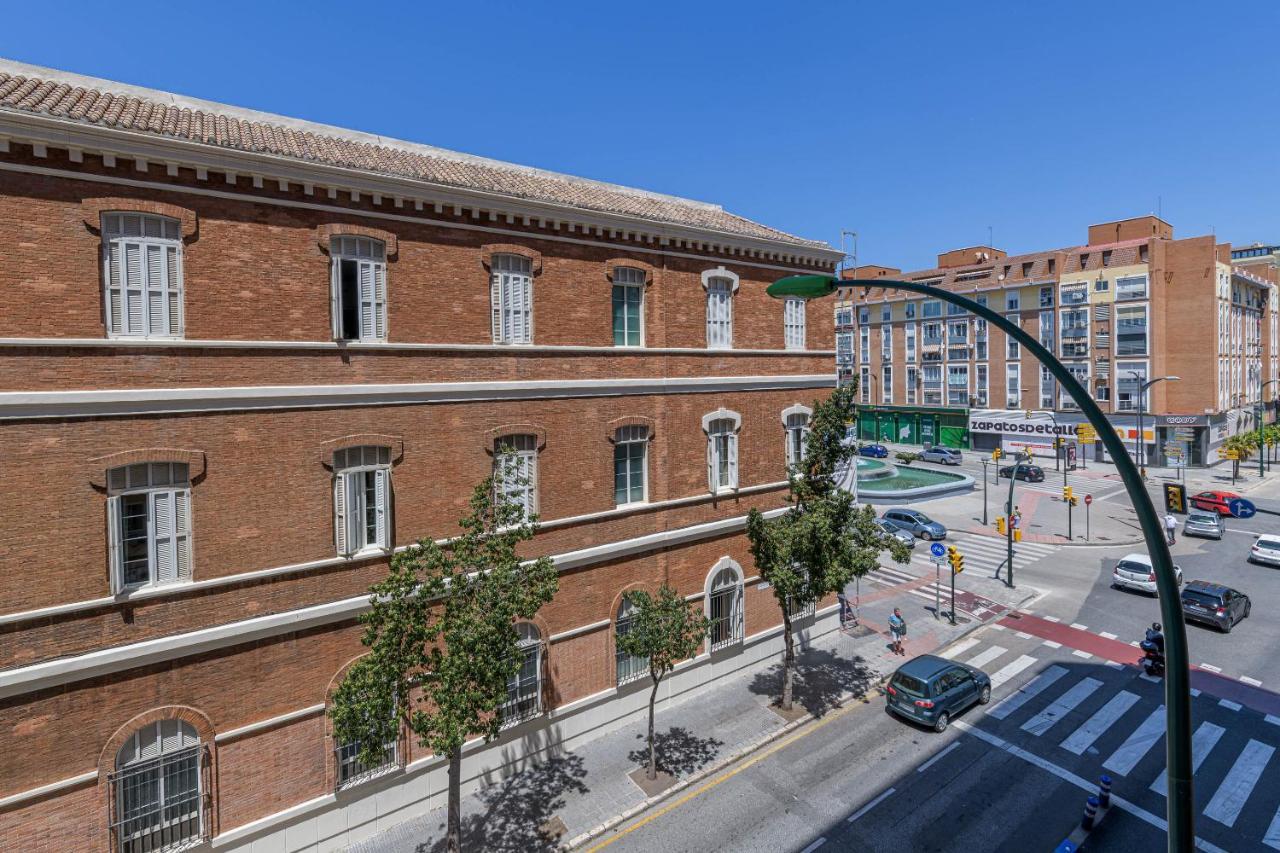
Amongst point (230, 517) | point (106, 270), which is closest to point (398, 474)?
point (230, 517)

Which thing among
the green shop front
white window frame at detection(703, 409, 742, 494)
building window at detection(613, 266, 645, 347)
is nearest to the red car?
the green shop front

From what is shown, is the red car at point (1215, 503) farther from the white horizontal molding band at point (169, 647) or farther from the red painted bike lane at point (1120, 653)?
the white horizontal molding band at point (169, 647)

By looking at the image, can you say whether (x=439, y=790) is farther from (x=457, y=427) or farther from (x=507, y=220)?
(x=507, y=220)

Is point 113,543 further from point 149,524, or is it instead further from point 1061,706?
point 1061,706

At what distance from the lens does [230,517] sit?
1193cm

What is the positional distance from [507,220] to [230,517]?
8643mm

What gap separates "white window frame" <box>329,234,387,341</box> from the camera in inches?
512

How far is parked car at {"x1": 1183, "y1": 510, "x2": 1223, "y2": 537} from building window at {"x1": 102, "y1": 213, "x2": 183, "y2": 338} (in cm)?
4570

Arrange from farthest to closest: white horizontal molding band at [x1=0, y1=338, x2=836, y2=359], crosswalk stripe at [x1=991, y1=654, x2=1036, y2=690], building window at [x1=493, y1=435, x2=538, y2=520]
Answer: crosswalk stripe at [x1=991, y1=654, x2=1036, y2=690]
building window at [x1=493, y1=435, x2=538, y2=520]
white horizontal molding band at [x1=0, y1=338, x2=836, y2=359]

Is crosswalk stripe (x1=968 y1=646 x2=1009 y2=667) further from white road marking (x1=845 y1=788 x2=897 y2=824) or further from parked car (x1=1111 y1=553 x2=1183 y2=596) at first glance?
parked car (x1=1111 y1=553 x2=1183 y2=596)

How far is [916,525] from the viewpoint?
3591 centimetres

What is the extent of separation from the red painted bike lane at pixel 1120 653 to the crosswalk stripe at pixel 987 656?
209 centimetres

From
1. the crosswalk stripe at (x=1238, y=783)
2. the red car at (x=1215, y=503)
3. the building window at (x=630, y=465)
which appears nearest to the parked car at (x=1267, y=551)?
the red car at (x=1215, y=503)

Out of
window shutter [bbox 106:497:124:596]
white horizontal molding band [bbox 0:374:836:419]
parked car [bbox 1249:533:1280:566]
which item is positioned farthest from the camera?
parked car [bbox 1249:533:1280:566]
